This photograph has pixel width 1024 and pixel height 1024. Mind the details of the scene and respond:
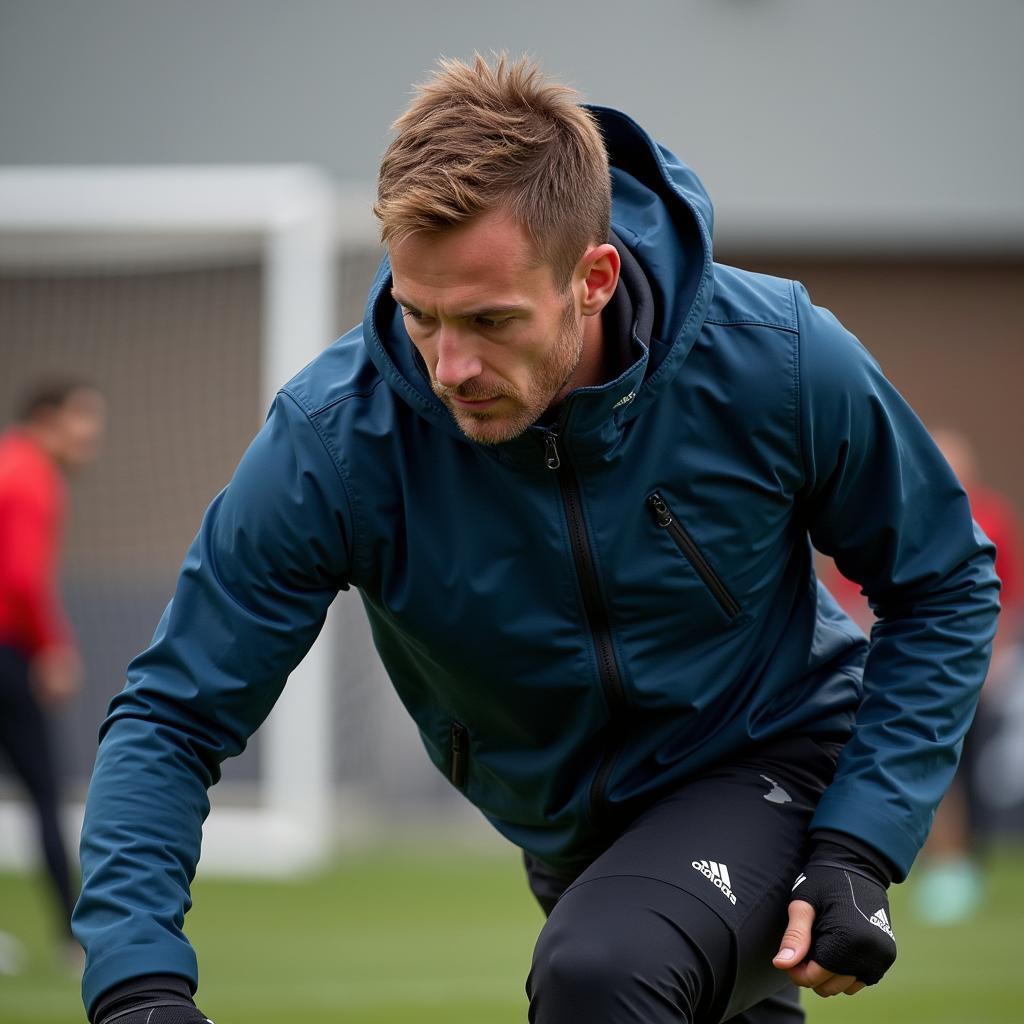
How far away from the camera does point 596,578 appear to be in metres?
2.82

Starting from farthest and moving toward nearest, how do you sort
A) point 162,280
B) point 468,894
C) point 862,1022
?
1. point 162,280
2. point 468,894
3. point 862,1022

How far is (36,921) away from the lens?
8.67 metres

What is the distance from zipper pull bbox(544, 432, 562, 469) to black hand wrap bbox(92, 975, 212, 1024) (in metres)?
0.96

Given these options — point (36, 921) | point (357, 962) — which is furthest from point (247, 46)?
point (357, 962)

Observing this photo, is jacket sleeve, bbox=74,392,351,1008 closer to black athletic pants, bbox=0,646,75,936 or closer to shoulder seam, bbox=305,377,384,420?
shoulder seam, bbox=305,377,384,420

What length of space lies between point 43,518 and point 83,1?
9442 millimetres

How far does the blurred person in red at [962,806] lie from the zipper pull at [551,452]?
5.96 m

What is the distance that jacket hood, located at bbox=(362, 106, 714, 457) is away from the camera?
2.73 meters

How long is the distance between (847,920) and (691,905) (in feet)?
0.79

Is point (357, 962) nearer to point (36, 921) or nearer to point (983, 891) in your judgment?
point (36, 921)

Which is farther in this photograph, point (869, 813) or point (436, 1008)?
point (436, 1008)

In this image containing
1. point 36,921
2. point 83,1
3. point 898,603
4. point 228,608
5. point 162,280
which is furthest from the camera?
point 83,1

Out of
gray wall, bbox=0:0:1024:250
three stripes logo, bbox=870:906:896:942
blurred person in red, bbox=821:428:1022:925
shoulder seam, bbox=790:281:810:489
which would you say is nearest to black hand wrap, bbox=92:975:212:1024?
three stripes logo, bbox=870:906:896:942

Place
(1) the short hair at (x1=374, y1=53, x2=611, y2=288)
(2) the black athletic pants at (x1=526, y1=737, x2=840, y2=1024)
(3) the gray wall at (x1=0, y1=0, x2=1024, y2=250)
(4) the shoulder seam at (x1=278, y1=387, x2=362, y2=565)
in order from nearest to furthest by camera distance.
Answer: (2) the black athletic pants at (x1=526, y1=737, x2=840, y2=1024) < (1) the short hair at (x1=374, y1=53, x2=611, y2=288) < (4) the shoulder seam at (x1=278, y1=387, x2=362, y2=565) < (3) the gray wall at (x1=0, y1=0, x2=1024, y2=250)
